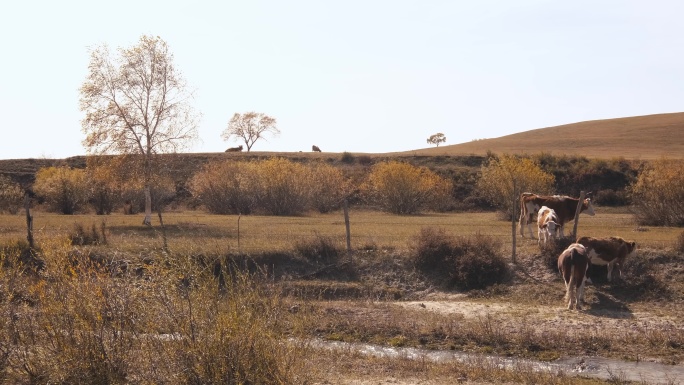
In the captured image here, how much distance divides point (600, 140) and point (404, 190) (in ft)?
142

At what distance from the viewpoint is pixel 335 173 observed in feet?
186

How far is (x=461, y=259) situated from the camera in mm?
23875

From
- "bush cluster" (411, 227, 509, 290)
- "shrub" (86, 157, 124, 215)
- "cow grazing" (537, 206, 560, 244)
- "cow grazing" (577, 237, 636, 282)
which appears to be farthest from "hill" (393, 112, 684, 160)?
"cow grazing" (577, 237, 636, 282)

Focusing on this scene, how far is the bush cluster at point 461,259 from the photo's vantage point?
76.9ft

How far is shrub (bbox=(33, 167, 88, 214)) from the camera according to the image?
2009 inches

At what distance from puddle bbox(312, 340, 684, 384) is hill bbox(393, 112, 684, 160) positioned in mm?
57054

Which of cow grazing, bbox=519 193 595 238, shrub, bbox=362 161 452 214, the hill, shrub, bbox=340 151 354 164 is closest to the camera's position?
cow grazing, bbox=519 193 595 238

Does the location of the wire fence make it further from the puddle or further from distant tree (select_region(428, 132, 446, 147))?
distant tree (select_region(428, 132, 446, 147))

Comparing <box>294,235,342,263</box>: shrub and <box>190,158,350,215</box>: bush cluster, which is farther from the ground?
<box>190,158,350,215</box>: bush cluster

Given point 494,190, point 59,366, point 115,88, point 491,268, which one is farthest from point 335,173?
point 59,366

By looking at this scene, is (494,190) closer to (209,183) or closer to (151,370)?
(209,183)

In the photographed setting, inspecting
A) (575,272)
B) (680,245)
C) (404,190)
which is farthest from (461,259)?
(404,190)

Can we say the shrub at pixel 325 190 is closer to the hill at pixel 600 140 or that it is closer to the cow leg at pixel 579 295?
the hill at pixel 600 140

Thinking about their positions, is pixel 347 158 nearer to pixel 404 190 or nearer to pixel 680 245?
pixel 404 190
